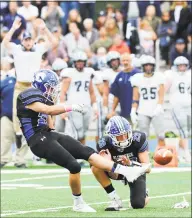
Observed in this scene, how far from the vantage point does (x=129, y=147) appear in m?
8.63

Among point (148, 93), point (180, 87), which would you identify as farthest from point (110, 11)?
point (148, 93)

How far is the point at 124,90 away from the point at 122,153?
5.81 meters

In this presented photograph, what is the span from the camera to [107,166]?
26.5ft

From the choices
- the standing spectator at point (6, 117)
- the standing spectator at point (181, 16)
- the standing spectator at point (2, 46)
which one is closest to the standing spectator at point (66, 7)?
the standing spectator at point (2, 46)

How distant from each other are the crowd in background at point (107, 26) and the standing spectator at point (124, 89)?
296 centimetres

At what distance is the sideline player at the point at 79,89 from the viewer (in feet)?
46.6

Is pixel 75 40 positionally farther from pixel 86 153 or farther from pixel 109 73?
pixel 86 153

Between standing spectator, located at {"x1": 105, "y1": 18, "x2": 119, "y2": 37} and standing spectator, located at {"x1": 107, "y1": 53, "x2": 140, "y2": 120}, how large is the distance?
168 inches

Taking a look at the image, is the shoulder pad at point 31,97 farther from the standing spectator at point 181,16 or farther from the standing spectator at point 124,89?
the standing spectator at point 181,16

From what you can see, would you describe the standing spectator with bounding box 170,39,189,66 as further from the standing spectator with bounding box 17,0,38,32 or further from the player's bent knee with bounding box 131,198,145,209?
the player's bent knee with bounding box 131,198,145,209

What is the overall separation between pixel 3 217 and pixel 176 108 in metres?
7.11

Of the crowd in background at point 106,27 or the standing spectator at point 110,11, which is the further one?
the standing spectator at point 110,11

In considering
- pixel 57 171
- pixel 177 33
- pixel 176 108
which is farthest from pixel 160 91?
pixel 177 33

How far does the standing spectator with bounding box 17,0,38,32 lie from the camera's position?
18156 millimetres
